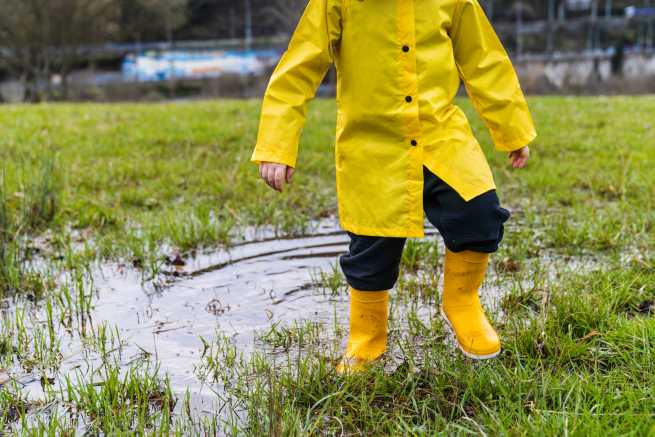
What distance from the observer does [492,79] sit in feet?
7.83

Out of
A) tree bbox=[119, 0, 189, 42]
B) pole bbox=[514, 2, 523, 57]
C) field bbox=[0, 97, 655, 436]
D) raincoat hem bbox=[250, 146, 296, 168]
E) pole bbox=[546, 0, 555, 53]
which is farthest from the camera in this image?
pole bbox=[514, 2, 523, 57]

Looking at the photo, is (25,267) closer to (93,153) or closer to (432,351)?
(432,351)

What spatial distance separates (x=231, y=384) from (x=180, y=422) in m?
0.28

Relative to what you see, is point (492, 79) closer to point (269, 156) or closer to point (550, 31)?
point (269, 156)

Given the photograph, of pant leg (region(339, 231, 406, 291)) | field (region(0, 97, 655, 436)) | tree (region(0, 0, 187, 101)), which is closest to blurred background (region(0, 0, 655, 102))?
tree (region(0, 0, 187, 101))

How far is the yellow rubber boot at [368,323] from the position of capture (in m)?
2.41

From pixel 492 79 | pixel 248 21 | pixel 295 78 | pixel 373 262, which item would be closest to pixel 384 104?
pixel 295 78

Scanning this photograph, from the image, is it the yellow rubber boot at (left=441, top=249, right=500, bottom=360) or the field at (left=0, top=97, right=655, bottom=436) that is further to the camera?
the yellow rubber boot at (left=441, top=249, right=500, bottom=360)

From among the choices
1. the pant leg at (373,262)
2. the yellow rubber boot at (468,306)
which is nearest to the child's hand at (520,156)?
the yellow rubber boot at (468,306)

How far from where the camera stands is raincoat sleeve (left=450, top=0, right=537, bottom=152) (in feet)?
7.76

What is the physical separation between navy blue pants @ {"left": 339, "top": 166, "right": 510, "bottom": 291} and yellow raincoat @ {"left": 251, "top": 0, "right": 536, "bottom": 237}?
4 cm

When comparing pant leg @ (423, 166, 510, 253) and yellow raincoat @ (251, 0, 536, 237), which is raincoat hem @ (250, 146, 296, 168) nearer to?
yellow raincoat @ (251, 0, 536, 237)

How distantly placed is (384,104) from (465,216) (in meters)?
0.43

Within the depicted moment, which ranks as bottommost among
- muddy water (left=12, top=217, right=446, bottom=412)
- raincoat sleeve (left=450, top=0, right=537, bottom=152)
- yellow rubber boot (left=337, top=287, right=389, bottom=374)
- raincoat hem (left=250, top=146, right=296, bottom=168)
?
muddy water (left=12, top=217, right=446, bottom=412)
